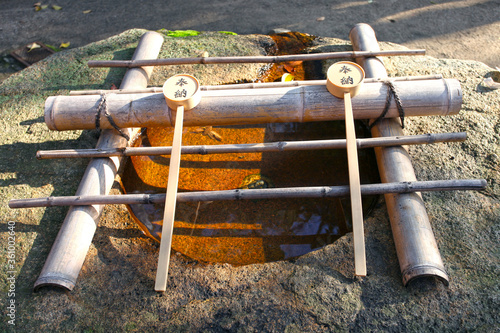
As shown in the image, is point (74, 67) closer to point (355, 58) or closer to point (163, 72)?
point (163, 72)

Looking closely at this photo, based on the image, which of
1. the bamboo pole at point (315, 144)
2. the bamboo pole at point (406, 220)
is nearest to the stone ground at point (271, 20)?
the bamboo pole at point (315, 144)

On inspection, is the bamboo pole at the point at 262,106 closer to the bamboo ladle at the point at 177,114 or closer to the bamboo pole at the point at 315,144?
the bamboo ladle at the point at 177,114

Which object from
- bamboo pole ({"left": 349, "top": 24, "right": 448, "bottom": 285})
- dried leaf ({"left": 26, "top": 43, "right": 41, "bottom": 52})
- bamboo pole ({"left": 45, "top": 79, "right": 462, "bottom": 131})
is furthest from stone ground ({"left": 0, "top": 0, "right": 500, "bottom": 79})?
bamboo pole ({"left": 349, "top": 24, "right": 448, "bottom": 285})

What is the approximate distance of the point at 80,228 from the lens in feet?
8.86

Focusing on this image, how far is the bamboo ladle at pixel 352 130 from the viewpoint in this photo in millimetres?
2387

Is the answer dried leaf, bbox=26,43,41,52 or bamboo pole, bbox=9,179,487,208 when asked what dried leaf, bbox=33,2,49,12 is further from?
bamboo pole, bbox=9,179,487,208

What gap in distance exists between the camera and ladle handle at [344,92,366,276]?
7.61ft

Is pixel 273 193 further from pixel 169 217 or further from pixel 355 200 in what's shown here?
pixel 169 217

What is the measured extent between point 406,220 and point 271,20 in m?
4.15

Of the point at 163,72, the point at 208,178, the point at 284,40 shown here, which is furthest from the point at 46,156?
the point at 284,40

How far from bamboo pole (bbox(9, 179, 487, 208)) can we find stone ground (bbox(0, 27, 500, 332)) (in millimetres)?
217

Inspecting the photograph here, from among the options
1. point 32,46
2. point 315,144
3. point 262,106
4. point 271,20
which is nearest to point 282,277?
point 315,144

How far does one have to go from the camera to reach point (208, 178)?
3.50 m

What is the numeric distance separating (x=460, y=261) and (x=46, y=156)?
3.40 meters
